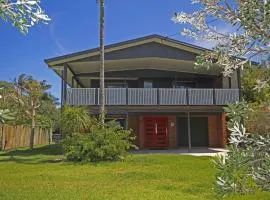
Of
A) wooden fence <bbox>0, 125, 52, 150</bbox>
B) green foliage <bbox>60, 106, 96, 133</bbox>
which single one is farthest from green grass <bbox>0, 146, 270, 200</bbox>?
wooden fence <bbox>0, 125, 52, 150</bbox>

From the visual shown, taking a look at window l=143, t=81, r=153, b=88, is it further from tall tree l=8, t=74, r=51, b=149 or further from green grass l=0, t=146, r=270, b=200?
green grass l=0, t=146, r=270, b=200

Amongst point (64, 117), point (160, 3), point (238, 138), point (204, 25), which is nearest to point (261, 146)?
point (238, 138)

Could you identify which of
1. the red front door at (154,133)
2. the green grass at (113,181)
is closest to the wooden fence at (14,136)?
the red front door at (154,133)

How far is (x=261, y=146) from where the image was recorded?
2734 mm

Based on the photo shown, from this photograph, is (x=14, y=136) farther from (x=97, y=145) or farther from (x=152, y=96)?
(x=97, y=145)

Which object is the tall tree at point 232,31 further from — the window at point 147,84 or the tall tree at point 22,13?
the window at point 147,84

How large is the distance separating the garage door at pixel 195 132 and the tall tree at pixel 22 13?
25287 mm

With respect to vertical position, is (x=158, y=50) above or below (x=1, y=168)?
above

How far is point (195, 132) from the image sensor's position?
90.5 ft

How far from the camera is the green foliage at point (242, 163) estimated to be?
106 inches

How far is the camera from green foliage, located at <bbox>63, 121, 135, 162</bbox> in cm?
1748

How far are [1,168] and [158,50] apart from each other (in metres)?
11.7

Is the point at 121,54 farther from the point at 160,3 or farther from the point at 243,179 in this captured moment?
the point at 243,179

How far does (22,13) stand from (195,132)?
84.1 ft
